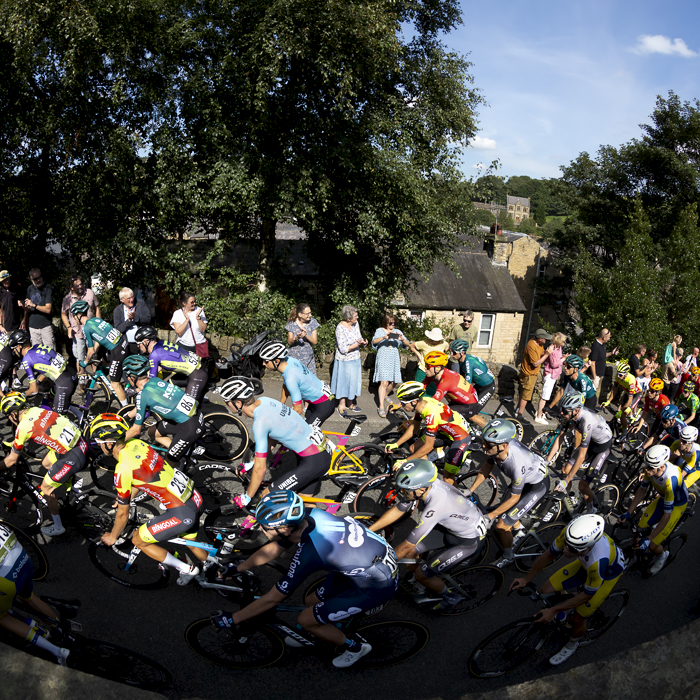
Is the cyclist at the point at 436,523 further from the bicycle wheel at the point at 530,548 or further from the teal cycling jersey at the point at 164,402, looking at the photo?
the teal cycling jersey at the point at 164,402

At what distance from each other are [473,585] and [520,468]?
1.22 m

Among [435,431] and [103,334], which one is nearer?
[435,431]

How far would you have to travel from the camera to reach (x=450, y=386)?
7.18 m

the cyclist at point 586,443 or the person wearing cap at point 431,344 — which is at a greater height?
the person wearing cap at point 431,344

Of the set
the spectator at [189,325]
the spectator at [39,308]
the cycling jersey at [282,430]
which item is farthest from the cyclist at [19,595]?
the spectator at [39,308]

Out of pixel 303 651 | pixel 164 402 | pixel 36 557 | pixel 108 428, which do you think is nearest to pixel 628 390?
pixel 303 651

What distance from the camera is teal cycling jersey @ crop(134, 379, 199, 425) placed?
607 cm

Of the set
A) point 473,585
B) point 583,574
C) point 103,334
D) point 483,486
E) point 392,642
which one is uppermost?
point 103,334

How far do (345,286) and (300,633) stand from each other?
10135mm

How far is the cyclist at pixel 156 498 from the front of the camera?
467cm

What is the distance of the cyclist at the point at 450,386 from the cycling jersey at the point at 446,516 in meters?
2.29

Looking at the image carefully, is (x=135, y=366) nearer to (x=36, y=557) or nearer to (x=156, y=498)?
(x=156, y=498)

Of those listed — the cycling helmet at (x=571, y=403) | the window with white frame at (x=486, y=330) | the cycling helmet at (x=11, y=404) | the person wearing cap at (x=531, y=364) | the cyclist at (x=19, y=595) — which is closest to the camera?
the cyclist at (x=19, y=595)

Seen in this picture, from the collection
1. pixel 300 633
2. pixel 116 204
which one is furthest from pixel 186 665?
pixel 116 204
